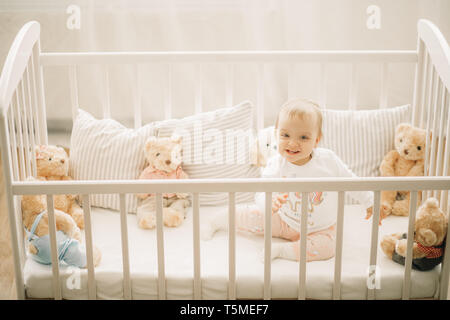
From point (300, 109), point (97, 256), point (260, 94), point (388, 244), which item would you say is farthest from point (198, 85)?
point (388, 244)

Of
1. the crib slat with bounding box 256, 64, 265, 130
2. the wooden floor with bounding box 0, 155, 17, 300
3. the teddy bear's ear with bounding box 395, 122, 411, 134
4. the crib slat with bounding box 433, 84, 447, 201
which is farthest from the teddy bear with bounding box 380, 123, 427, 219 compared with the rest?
the wooden floor with bounding box 0, 155, 17, 300

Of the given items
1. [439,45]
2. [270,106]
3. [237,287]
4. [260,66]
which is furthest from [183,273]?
[270,106]

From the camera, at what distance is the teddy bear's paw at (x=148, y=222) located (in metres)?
1.58

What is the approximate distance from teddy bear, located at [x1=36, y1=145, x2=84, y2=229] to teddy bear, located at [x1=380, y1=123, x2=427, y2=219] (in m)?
0.94

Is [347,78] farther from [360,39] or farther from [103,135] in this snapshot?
[103,135]

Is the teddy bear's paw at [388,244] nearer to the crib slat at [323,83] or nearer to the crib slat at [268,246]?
the crib slat at [268,246]

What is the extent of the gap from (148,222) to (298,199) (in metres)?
0.44

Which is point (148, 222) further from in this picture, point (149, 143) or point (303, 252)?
point (303, 252)

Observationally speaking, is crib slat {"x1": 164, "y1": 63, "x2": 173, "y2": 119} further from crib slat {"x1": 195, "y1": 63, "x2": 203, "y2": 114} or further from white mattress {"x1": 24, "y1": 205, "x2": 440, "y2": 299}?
white mattress {"x1": 24, "y1": 205, "x2": 440, "y2": 299}

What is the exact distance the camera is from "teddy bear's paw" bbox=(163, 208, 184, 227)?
1.61 m

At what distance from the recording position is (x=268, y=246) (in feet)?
4.11

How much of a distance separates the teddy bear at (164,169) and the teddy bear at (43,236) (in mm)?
294

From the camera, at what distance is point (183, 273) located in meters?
1.34
